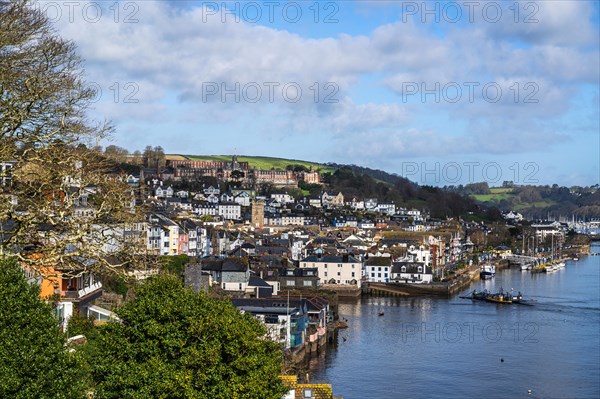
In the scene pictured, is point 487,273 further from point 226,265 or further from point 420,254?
point 226,265

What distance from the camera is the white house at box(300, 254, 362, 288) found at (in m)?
47.0

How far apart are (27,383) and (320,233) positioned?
60.7m

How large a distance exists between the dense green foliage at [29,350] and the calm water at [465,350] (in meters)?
13.3

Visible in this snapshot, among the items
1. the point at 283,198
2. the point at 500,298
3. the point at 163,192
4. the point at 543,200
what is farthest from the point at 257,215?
the point at 543,200

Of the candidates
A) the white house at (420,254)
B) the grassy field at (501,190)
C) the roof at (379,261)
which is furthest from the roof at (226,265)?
the grassy field at (501,190)

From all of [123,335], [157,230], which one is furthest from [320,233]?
[123,335]

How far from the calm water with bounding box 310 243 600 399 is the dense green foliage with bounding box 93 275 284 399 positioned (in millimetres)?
10949

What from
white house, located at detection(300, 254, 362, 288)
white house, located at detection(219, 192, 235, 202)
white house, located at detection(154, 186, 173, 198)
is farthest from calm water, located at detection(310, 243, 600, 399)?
white house, located at detection(219, 192, 235, 202)

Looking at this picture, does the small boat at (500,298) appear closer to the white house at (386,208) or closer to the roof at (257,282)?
the roof at (257,282)

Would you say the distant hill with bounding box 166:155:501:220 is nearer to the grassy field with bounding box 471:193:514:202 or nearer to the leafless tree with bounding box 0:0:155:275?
the grassy field with bounding box 471:193:514:202

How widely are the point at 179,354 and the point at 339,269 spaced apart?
1456 inches

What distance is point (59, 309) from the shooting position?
1515 cm

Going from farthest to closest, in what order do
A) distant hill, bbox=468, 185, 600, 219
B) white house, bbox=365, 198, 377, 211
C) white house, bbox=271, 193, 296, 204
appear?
distant hill, bbox=468, 185, 600, 219, white house, bbox=365, 198, 377, 211, white house, bbox=271, 193, 296, 204

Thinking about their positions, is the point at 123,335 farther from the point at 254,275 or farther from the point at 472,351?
the point at 254,275
